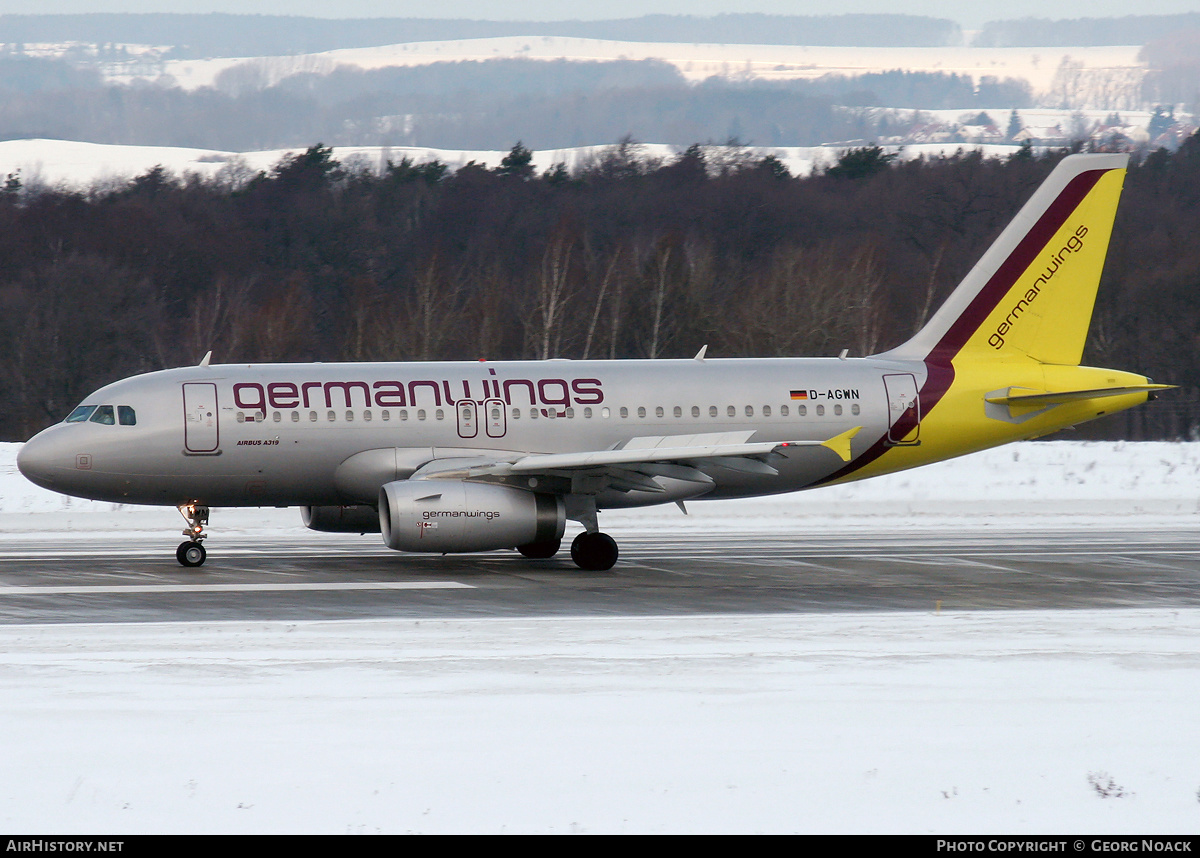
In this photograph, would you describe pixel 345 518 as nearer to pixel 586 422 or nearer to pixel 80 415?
pixel 586 422

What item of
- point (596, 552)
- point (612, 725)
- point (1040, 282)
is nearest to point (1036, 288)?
point (1040, 282)

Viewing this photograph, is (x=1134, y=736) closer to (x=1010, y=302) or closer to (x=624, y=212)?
(x=1010, y=302)

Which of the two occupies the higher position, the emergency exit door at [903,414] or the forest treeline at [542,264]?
the forest treeline at [542,264]

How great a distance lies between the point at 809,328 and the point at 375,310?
63.6 feet

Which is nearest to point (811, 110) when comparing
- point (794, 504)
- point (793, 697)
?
point (794, 504)

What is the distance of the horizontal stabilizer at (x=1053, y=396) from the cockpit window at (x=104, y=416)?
47.6ft

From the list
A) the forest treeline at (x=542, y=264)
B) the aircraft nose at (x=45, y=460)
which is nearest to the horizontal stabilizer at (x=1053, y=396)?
the aircraft nose at (x=45, y=460)

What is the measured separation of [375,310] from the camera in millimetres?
59219

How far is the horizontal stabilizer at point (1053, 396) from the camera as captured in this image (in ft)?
78.1

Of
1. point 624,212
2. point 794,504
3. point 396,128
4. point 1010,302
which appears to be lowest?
point 794,504

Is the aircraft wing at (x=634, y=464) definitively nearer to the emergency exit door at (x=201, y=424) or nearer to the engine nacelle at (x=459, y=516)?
the engine nacelle at (x=459, y=516)

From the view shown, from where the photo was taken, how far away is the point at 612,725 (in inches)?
425

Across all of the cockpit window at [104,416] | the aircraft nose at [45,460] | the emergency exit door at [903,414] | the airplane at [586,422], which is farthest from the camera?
the emergency exit door at [903,414]

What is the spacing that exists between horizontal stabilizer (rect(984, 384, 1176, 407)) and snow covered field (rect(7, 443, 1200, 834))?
7.16 m
